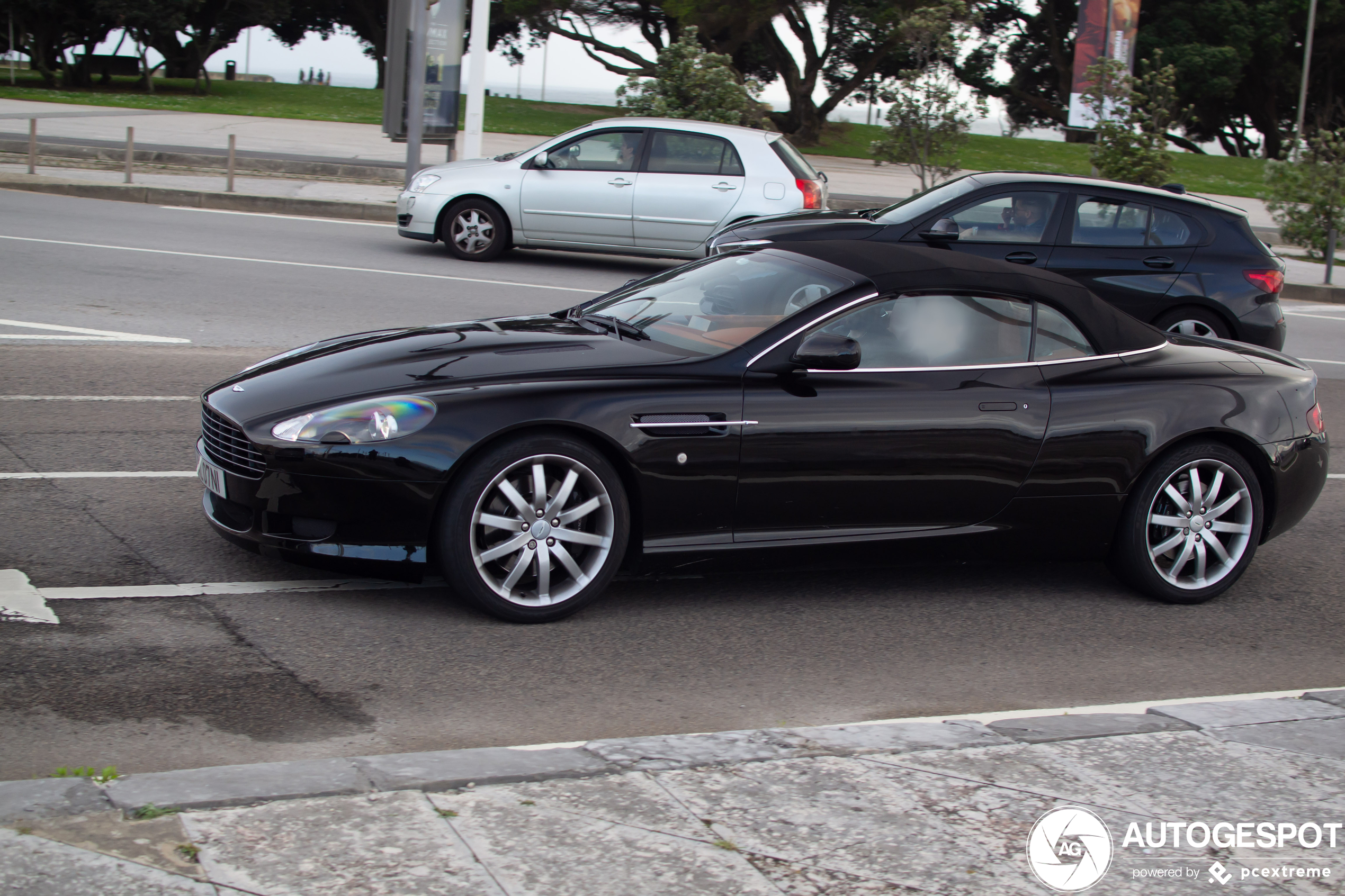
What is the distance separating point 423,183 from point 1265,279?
912 cm

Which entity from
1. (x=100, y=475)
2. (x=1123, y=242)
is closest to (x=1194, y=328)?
(x=1123, y=242)

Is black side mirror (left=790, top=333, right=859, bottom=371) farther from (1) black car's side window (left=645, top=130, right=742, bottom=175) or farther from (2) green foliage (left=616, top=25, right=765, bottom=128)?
(2) green foliage (left=616, top=25, right=765, bottom=128)

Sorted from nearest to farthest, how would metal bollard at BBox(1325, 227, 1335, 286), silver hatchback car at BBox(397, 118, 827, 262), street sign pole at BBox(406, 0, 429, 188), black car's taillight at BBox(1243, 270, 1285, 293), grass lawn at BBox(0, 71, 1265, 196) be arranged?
black car's taillight at BBox(1243, 270, 1285, 293) < silver hatchback car at BBox(397, 118, 827, 262) < street sign pole at BBox(406, 0, 429, 188) < metal bollard at BBox(1325, 227, 1335, 286) < grass lawn at BBox(0, 71, 1265, 196)

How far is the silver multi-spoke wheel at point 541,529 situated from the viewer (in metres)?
4.84

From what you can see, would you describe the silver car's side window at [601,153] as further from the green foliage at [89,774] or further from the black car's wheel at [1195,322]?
the green foliage at [89,774]

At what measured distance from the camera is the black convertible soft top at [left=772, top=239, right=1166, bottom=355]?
556cm

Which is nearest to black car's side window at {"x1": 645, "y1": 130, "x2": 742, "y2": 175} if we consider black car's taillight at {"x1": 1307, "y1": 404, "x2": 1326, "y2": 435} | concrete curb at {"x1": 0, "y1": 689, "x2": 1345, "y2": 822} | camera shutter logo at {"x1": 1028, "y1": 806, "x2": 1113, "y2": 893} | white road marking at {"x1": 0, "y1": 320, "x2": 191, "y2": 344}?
white road marking at {"x1": 0, "y1": 320, "x2": 191, "y2": 344}

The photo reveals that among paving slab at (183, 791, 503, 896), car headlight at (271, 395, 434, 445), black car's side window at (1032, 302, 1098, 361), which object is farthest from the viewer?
black car's side window at (1032, 302, 1098, 361)

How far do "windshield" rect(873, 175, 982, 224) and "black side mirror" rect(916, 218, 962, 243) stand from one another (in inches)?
6.2

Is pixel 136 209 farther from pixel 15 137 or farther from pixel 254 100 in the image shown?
pixel 254 100

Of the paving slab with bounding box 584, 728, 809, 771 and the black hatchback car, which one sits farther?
the black hatchback car

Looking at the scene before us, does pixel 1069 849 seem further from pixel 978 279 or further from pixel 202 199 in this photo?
pixel 202 199

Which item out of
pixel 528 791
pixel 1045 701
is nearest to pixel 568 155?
pixel 1045 701

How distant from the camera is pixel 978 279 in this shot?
222 inches
